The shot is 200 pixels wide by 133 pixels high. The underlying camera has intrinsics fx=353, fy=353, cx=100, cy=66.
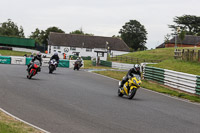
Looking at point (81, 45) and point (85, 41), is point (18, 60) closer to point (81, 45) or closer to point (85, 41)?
point (81, 45)

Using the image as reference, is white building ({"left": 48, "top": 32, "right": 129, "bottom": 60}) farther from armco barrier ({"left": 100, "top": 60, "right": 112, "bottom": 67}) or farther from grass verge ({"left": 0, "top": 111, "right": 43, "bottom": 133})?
grass verge ({"left": 0, "top": 111, "right": 43, "bottom": 133})

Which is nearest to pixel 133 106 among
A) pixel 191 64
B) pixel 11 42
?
pixel 191 64

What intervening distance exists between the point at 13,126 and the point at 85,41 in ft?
324

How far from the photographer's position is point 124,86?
1468 centimetres

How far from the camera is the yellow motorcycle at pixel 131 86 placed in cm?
1390

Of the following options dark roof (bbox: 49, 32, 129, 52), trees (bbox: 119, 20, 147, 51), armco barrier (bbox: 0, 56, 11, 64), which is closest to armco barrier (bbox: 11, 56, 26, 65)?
armco barrier (bbox: 0, 56, 11, 64)

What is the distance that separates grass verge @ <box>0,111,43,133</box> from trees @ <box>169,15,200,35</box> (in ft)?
344

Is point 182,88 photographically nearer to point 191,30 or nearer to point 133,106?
point 133,106

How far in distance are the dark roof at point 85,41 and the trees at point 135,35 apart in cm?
1490

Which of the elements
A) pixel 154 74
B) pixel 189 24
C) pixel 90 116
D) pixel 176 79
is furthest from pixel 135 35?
pixel 90 116

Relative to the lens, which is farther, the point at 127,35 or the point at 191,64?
the point at 127,35

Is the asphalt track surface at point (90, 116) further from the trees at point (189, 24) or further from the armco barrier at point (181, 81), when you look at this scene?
the trees at point (189, 24)

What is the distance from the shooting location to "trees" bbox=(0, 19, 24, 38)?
13855cm

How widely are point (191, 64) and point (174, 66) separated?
166 centimetres
